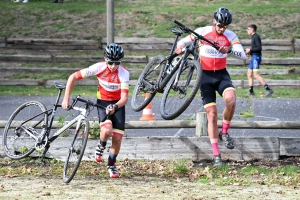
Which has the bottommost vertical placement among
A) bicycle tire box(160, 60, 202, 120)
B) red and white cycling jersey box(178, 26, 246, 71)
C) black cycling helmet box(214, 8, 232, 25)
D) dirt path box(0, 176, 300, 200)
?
dirt path box(0, 176, 300, 200)

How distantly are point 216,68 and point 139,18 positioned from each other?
20123 millimetres

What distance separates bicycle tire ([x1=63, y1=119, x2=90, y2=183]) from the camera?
1100 cm

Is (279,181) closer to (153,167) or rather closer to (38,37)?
(153,167)

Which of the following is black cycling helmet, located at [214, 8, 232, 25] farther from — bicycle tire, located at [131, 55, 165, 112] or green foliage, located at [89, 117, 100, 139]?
green foliage, located at [89, 117, 100, 139]

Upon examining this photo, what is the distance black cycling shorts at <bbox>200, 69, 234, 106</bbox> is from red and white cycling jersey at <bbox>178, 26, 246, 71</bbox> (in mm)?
79

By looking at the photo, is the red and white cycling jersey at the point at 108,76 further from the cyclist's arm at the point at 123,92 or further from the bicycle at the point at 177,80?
the bicycle at the point at 177,80

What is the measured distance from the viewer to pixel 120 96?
11.5 metres

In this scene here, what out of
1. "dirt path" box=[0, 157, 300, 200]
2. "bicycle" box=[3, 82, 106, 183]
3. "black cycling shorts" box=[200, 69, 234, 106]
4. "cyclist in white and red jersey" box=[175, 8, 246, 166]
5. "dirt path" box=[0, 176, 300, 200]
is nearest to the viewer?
"dirt path" box=[0, 176, 300, 200]

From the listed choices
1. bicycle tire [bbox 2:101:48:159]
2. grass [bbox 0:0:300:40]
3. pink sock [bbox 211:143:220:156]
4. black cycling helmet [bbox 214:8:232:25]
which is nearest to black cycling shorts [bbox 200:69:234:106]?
pink sock [bbox 211:143:220:156]

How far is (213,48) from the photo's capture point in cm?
1162

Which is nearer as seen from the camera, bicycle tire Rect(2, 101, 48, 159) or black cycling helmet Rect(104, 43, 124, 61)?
black cycling helmet Rect(104, 43, 124, 61)

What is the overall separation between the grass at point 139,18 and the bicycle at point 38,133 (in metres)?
17.4

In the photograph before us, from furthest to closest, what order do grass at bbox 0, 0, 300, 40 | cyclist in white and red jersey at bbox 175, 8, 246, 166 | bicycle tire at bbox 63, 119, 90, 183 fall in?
grass at bbox 0, 0, 300, 40 → cyclist in white and red jersey at bbox 175, 8, 246, 166 → bicycle tire at bbox 63, 119, 90, 183

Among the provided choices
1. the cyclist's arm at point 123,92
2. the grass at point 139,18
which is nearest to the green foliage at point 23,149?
the cyclist's arm at point 123,92
